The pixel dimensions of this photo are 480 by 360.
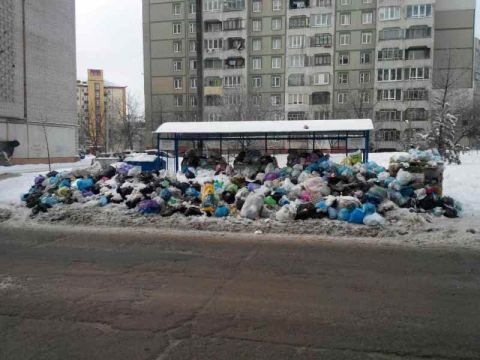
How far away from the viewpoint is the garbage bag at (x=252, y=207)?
387 inches

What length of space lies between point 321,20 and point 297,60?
6320 millimetres

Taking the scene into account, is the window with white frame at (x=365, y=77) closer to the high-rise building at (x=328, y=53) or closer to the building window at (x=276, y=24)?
the high-rise building at (x=328, y=53)

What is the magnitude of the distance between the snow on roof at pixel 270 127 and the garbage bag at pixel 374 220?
4.98 metres

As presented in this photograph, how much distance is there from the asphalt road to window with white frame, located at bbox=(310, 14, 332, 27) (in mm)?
60555

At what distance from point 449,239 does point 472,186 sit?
18.5 feet

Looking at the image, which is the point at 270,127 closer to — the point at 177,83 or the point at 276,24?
the point at 276,24

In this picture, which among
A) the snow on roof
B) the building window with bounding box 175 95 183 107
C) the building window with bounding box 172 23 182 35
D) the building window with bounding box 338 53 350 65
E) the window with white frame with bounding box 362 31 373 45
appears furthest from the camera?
the building window with bounding box 175 95 183 107

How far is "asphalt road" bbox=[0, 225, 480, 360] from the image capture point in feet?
12.2

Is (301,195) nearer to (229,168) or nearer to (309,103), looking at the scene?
(229,168)

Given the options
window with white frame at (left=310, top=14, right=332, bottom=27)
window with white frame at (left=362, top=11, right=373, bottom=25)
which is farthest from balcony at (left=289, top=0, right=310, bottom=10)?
window with white frame at (left=362, top=11, right=373, bottom=25)

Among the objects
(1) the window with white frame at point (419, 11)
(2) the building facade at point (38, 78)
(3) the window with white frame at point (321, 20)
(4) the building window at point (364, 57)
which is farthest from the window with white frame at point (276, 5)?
(2) the building facade at point (38, 78)

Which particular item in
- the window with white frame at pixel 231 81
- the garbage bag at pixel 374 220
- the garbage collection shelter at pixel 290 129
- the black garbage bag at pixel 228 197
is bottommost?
the garbage bag at pixel 374 220

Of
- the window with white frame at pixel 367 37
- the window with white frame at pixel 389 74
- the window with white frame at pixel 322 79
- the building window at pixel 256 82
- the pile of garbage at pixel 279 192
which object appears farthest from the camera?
the building window at pixel 256 82

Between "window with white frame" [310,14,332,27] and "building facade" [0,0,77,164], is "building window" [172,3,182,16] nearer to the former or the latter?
"window with white frame" [310,14,332,27]
